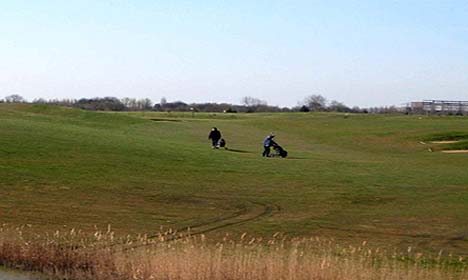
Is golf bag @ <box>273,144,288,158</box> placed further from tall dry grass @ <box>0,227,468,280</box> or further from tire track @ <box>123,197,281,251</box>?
tall dry grass @ <box>0,227,468,280</box>

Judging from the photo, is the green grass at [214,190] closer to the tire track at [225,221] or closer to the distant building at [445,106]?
the tire track at [225,221]

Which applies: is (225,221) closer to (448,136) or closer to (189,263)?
(189,263)

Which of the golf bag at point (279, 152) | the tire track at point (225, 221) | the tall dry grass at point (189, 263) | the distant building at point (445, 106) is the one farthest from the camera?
the distant building at point (445, 106)

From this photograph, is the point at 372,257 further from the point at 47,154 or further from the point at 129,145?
the point at 129,145

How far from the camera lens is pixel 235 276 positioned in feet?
40.7

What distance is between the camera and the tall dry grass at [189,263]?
40.8 feet

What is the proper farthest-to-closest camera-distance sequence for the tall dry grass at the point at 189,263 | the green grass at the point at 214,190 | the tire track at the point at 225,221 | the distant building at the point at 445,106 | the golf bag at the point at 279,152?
the distant building at the point at 445,106
the golf bag at the point at 279,152
the green grass at the point at 214,190
the tire track at the point at 225,221
the tall dry grass at the point at 189,263

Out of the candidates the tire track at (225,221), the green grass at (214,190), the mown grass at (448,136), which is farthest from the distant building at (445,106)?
the tire track at (225,221)

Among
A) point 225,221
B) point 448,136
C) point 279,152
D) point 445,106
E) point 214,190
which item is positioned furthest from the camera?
point 445,106

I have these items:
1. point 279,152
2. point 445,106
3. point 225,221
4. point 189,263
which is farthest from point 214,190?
point 445,106

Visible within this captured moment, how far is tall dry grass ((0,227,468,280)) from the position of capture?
12.4m

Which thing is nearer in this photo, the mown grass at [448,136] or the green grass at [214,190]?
the green grass at [214,190]

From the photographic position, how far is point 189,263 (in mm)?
12766

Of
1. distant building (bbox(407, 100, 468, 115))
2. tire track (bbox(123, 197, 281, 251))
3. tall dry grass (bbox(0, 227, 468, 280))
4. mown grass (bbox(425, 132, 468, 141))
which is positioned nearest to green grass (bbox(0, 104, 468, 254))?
tire track (bbox(123, 197, 281, 251))
